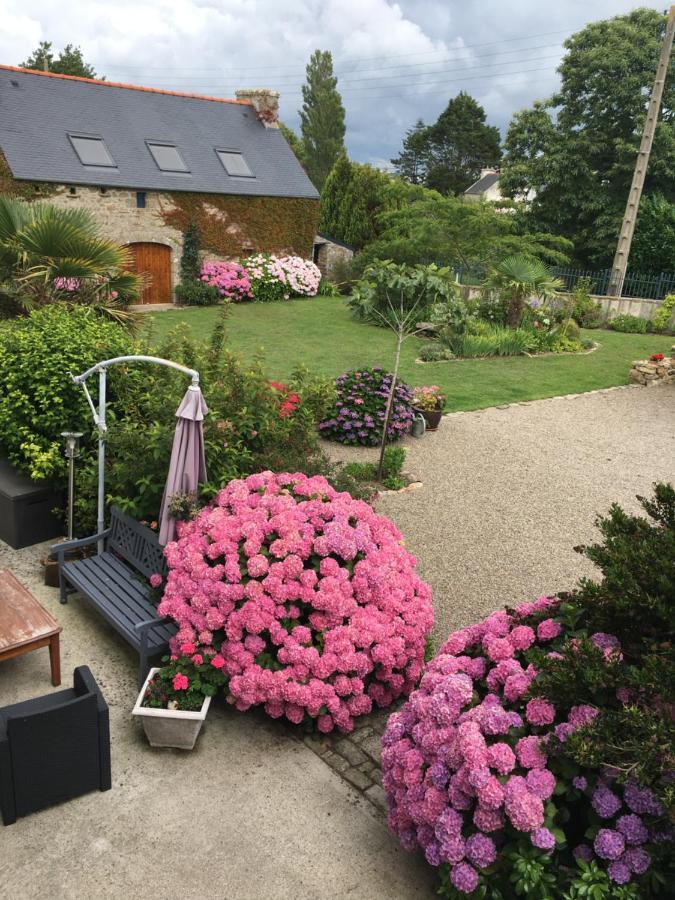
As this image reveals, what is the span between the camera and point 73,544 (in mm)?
6422

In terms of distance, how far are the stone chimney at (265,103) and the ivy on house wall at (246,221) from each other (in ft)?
13.7

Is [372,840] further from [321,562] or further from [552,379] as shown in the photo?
[552,379]

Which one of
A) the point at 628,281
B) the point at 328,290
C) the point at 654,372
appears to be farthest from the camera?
the point at 328,290

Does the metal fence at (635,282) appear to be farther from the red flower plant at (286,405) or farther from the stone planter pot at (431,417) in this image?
the red flower plant at (286,405)

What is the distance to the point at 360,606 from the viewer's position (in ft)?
16.6

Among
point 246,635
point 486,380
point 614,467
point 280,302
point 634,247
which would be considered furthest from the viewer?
point 634,247

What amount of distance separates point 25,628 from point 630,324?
2252 cm

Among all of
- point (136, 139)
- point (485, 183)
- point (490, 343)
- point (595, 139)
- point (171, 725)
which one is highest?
point (485, 183)

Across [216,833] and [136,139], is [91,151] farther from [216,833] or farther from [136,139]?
[216,833]

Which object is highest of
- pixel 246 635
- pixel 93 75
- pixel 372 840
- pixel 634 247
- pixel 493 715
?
pixel 93 75

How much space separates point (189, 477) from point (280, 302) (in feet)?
68.6

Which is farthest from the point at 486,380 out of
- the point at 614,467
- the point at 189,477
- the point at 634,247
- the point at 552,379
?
the point at 634,247

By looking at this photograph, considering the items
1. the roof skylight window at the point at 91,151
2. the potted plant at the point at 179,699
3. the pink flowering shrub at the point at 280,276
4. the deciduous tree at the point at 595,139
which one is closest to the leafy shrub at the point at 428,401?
the potted plant at the point at 179,699

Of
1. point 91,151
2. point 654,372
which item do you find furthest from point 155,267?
point 654,372
